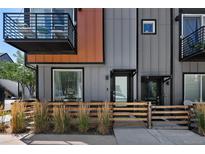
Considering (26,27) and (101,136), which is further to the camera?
(26,27)

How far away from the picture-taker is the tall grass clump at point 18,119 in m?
9.70

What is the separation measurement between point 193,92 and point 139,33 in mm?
4378

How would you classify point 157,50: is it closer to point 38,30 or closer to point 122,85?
point 122,85

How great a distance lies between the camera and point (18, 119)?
9758mm

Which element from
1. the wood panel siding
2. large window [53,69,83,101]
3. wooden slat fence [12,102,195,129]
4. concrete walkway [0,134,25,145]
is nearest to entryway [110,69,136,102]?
the wood panel siding

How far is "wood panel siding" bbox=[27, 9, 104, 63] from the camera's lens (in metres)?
12.3

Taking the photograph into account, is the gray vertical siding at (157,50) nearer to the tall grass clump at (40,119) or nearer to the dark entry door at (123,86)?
the dark entry door at (123,86)

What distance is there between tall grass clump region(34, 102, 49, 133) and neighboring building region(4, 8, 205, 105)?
280cm

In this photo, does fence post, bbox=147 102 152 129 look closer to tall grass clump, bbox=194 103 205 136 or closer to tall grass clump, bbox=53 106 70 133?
tall grass clump, bbox=194 103 205 136

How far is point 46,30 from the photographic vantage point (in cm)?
1120

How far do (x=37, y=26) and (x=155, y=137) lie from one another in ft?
22.2

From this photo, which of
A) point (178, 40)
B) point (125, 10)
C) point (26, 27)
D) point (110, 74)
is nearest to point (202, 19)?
point (178, 40)

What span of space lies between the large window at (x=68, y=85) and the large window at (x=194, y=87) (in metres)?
5.78
